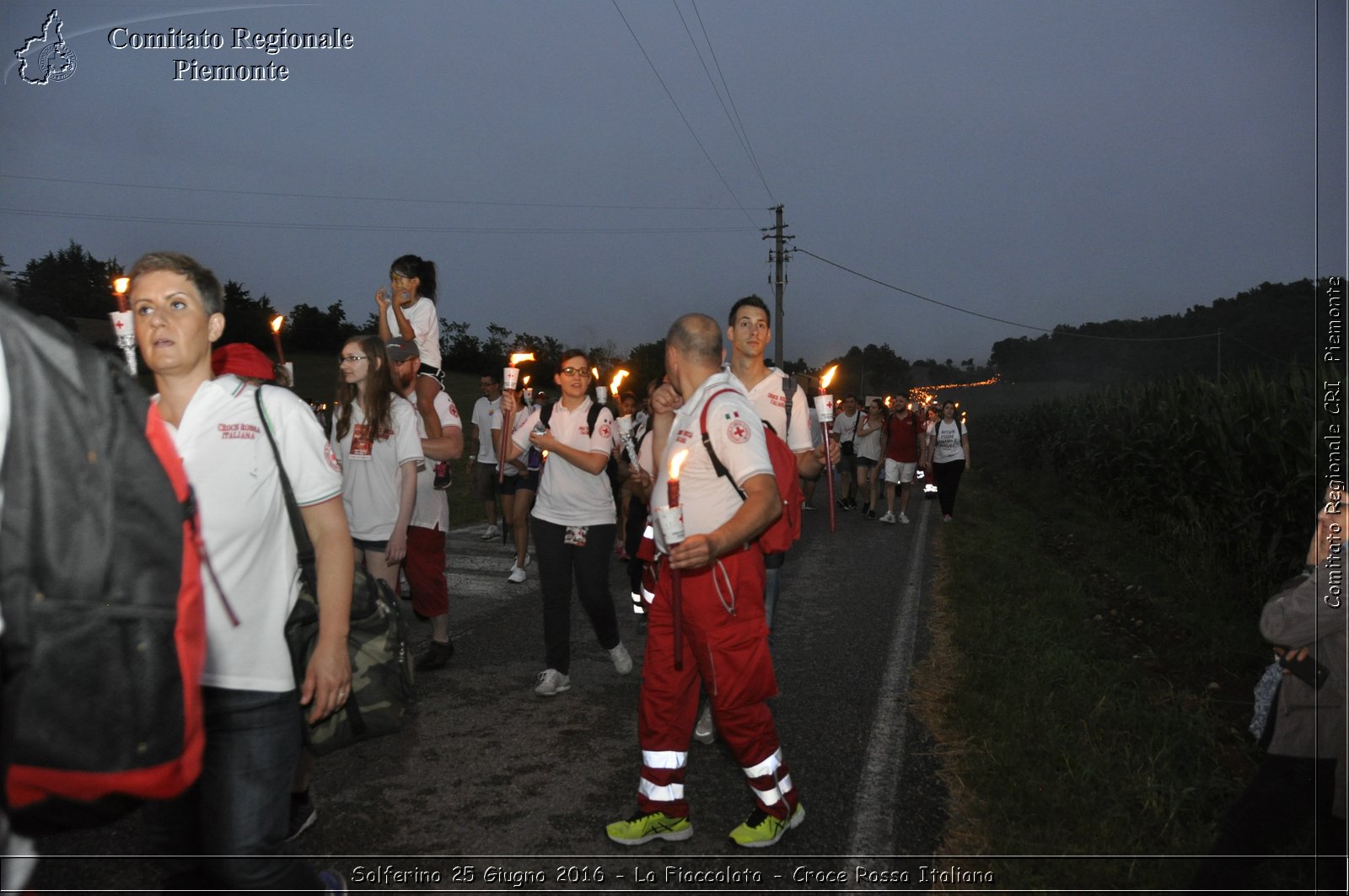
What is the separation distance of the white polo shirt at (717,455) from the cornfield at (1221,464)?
2516mm

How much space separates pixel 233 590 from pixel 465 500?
48.1ft

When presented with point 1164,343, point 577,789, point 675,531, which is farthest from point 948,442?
point 1164,343

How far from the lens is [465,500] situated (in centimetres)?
1681

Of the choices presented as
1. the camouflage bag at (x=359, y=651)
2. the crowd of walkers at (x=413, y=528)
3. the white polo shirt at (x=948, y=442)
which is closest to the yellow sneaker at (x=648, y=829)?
the crowd of walkers at (x=413, y=528)

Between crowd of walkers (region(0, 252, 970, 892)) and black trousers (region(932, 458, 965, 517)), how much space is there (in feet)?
29.5

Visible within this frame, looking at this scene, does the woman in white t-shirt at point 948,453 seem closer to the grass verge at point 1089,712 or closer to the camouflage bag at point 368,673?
the grass verge at point 1089,712

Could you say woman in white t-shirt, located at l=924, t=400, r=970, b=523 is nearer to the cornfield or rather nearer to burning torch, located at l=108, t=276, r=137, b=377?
the cornfield

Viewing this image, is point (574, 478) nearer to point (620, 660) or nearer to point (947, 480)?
point (620, 660)

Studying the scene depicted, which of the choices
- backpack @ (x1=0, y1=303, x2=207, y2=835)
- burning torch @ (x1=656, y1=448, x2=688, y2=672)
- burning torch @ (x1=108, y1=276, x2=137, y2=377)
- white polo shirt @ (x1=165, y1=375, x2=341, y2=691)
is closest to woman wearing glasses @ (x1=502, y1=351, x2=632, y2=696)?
burning torch @ (x1=656, y1=448, x2=688, y2=672)

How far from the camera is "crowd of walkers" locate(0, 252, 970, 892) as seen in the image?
7.88 feet

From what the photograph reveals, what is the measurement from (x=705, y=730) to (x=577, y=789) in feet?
3.65

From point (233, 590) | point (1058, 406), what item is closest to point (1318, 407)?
point (233, 590)

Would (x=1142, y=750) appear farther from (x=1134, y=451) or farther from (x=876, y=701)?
(x=1134, y=451)

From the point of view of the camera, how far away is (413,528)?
6.05 m
